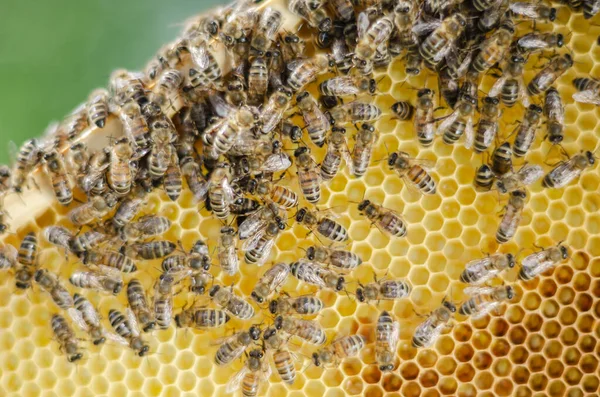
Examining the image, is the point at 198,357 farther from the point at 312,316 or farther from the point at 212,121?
the point at 212,121

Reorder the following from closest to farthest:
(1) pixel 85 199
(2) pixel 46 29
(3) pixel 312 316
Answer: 1. (1) pixel 85 199
2. (3) pixel 312 316
3. (2) pixel 46 29

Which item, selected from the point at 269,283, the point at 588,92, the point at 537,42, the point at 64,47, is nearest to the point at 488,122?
the point at 537,42

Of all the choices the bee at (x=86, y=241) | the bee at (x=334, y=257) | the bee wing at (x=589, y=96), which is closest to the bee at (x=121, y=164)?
the bee at (x=86, y=241)

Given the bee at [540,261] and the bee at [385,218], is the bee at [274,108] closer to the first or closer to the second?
the bee at [385,218]

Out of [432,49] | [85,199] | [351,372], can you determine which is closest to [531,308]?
[351,372]

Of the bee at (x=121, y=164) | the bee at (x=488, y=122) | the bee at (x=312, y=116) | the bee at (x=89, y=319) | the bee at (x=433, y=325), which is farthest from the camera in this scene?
the bee at (x=433, y=325)

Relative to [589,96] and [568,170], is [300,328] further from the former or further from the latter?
A: [589,96]

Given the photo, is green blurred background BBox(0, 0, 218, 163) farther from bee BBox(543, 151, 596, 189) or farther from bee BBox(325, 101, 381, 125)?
bee BBox(543, 151, 596, 189)

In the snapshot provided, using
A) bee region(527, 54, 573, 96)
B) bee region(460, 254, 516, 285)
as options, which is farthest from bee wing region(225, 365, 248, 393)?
bee region(527, 54, 573, 96)
